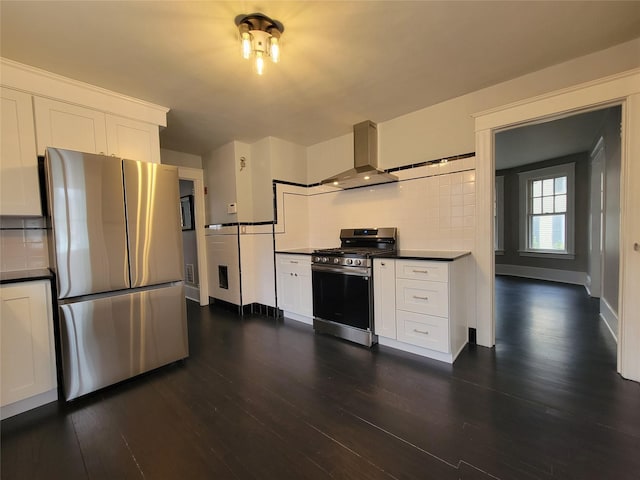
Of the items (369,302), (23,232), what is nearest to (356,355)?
(369,302)

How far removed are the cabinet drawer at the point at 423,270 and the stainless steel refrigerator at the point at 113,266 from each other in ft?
6.33

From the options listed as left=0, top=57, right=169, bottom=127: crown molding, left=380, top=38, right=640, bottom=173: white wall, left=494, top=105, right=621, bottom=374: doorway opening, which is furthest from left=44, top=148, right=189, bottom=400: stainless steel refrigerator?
left=494, top=105, right=621, bottom=374: doorway opening

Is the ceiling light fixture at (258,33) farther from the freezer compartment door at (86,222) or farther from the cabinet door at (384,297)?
the cabinet door at (384,297)

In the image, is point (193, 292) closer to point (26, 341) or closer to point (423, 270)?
point (26, 341)

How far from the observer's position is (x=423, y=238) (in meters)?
2.91

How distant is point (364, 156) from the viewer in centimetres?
319

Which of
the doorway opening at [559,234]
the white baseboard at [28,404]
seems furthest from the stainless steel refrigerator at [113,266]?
the doorway opening at [559,234]

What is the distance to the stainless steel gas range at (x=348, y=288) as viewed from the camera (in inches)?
104

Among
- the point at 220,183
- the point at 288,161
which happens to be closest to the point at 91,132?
the point at 220,183

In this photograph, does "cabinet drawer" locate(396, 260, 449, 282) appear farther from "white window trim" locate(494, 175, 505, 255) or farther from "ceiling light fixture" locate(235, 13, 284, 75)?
"white window trim" locate(494, 175, 505, 255)

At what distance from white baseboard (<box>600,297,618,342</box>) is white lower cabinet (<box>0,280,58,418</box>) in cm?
464

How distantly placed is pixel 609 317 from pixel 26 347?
5.08m

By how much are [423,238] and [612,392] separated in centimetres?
171

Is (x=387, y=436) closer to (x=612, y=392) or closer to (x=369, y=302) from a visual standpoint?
(x=369, y=302)
